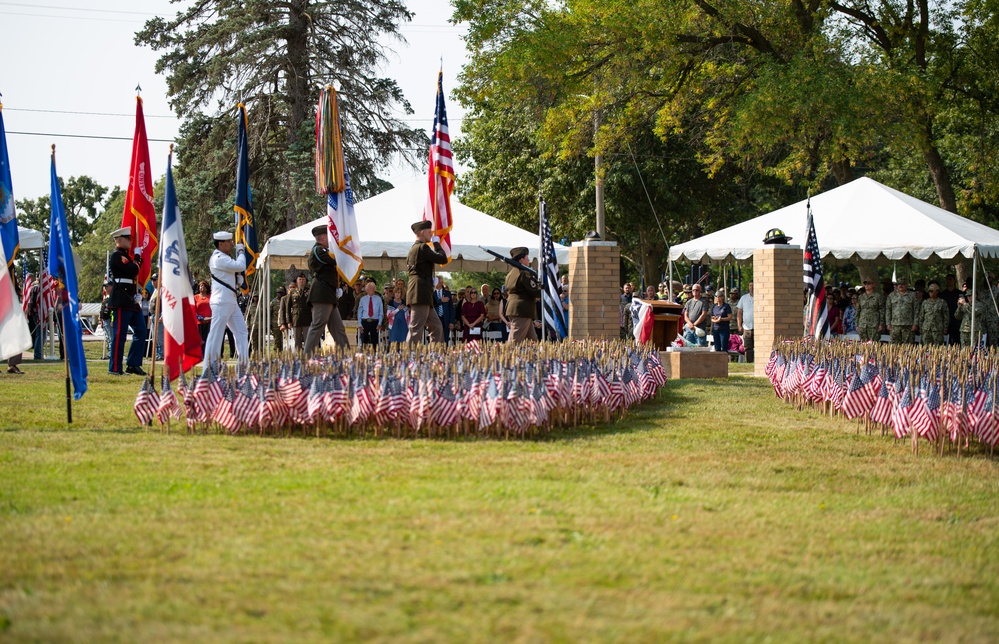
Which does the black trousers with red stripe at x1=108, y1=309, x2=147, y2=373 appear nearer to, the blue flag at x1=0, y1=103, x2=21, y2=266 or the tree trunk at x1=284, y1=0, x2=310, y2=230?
the blue flag at x1=0, y1=103, x2=21, y2=266

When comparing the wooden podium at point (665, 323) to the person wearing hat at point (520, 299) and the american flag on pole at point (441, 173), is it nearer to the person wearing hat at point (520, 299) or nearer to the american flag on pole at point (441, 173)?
the person wearing hat at point (520, 299)

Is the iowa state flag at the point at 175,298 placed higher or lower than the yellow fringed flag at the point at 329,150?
lower

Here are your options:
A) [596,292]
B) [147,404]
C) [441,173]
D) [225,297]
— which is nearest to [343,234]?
[225,297]

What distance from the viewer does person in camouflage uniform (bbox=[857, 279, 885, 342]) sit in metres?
23.1

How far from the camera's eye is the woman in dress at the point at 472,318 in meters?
24.6

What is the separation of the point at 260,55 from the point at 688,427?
3018 centimetres

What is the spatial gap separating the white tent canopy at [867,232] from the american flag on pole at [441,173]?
8143 millimetres

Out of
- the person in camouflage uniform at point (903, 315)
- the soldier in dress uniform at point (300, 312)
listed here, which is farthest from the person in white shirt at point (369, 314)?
the person in camouflage uniform at point (903, 315)

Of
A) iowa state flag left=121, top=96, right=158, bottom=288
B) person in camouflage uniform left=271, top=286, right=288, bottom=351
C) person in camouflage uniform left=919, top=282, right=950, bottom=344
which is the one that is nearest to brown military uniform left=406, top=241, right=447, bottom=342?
iowa state flag left=121, top=96, right=158, bottom=288

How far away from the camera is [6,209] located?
11500 mm

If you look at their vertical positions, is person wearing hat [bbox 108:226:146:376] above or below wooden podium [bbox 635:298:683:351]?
above

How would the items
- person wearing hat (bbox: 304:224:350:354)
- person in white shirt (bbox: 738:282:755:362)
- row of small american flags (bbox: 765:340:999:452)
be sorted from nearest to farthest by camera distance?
1. row of small american flags (bbox: 765:340:999:452)
2. person wearing hat (bbox: 304:224:350:354)
3. person in white shirt (bbox: 738:282:755:362)

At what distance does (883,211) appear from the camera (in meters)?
22.9

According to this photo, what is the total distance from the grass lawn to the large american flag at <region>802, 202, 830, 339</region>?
304 inches
